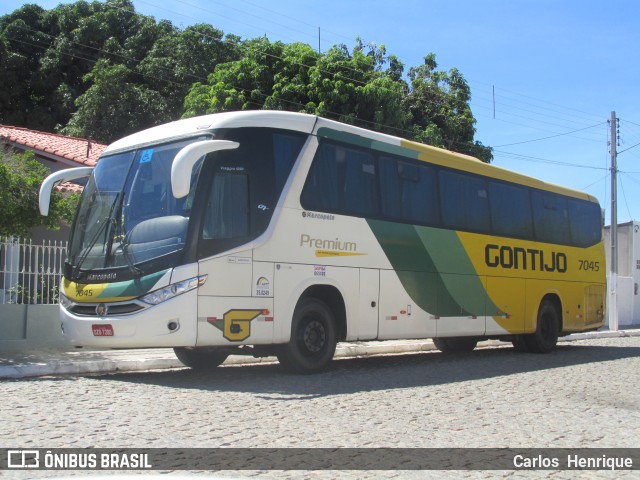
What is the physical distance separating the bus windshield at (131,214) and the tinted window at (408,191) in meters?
3.66

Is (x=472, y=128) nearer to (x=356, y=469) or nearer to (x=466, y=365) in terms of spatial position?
(x=466, y=365)

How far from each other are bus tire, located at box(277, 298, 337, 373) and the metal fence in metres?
5.10

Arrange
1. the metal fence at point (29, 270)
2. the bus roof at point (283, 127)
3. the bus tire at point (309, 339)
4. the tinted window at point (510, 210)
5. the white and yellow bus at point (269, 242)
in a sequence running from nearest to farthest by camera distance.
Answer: the white and yellow bus at point (269, 242) → the bus roof at point (283, 127) → the bus tire at point (309, 339) → the metal fence at point (29, 270) → the tinted window at point (510, 210)

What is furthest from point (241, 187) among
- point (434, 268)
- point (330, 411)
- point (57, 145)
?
point (57, 145)

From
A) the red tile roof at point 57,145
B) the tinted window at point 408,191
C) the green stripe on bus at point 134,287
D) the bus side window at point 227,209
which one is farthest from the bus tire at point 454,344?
the red tile roof at point 57,145

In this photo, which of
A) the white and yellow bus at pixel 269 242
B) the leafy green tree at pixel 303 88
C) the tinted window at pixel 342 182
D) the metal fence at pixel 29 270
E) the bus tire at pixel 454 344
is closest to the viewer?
the white and yellow bus at pixel 269 242

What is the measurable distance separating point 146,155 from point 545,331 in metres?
10.2

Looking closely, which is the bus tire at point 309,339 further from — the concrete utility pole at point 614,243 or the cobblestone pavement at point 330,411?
the concrete utility pole at point 614,243

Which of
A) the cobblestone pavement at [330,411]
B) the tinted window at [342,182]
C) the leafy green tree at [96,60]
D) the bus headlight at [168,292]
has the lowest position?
the cobblestone pavement at [330,411]

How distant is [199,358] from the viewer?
11.4 m

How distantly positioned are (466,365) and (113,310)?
6448 millimetres

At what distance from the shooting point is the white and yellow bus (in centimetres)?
902

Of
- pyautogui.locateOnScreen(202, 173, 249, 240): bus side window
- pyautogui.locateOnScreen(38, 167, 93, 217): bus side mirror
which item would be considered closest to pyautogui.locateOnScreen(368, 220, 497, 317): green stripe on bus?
pyautogui.locateOnScreen(202, 173, 249, 240): bus side window

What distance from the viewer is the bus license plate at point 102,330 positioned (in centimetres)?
907
